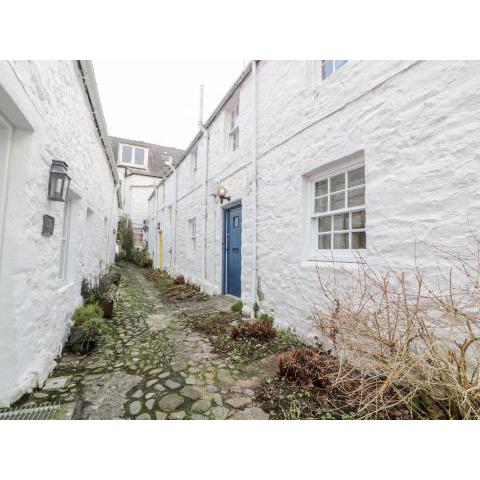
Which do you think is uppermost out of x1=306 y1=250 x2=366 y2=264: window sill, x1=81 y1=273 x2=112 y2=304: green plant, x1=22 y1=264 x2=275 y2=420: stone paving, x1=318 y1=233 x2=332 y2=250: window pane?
x1=318 y1=233 x2=332 y2=250: window pane

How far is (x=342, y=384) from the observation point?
2396 mm

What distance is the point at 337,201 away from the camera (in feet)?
11.0

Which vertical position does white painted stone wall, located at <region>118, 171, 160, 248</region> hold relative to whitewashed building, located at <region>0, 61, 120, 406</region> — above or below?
above

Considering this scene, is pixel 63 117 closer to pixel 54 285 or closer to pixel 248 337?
pixel 54 285

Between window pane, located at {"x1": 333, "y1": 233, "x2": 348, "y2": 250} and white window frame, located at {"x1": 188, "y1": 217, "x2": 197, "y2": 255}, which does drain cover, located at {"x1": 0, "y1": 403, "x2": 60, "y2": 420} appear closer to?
window pane, located at {"x1": 333, "y1": 233, "x2": 348, "y2": 250}

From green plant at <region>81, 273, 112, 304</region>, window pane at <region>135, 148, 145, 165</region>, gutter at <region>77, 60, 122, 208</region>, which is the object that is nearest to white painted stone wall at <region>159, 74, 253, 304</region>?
green plant at <region>81, 273, 112, 304</region>

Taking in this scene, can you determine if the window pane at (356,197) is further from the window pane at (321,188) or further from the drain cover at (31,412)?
the drain cover at (31,412)

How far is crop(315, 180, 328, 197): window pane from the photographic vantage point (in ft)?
11.7

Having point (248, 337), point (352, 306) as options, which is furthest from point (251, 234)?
point (352, 306)

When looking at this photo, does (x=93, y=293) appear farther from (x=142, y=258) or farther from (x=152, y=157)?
(x=152, y=157)

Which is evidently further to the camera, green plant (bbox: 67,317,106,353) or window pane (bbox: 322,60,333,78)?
window pane (bbox: 322,60,333,78)

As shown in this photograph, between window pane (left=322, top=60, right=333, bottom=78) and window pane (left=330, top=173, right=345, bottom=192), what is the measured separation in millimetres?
1599

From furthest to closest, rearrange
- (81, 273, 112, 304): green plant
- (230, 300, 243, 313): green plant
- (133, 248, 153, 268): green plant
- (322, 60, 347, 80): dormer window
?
(133, 248, 153, 268): green plant → (230, 300, 243, 313): green plant → (81, 273, 112, 304): green plant → (322, 60, 347, 80): dormer window

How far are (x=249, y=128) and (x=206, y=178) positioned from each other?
247 centimetres
